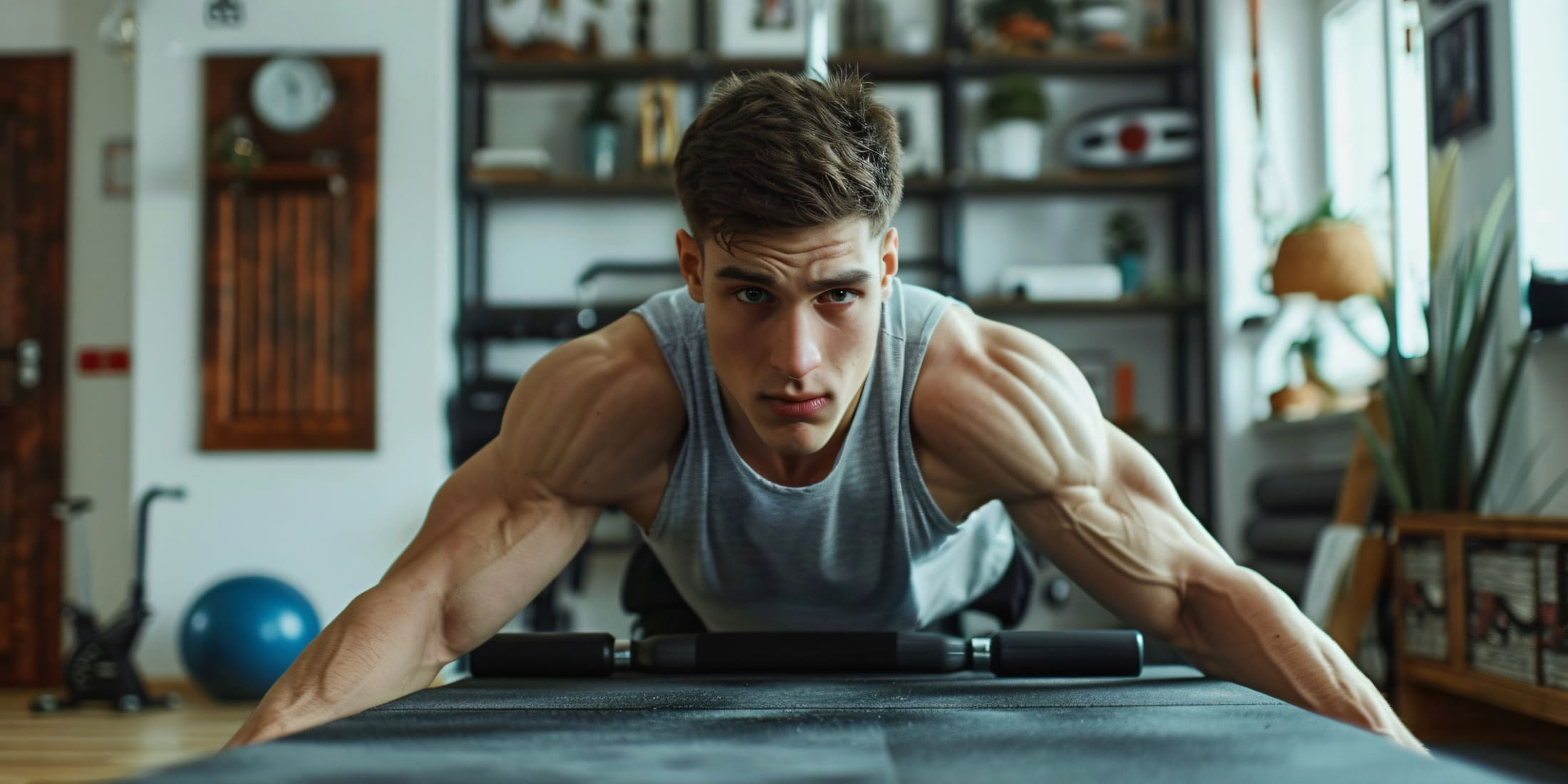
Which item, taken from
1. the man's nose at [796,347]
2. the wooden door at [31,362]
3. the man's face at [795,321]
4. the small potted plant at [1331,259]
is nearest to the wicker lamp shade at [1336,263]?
the small potted plant at [1331,259]

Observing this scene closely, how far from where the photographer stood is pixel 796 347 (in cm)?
124

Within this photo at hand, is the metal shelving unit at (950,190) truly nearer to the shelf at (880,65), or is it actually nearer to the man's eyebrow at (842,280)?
the shelf at (880,65)

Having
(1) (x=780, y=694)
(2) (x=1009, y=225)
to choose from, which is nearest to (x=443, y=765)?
(1) (x=780, y=694)

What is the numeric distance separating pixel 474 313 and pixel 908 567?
2.95 m

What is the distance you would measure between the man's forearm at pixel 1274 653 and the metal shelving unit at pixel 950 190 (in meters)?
2.82

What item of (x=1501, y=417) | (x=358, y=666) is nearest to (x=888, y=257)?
(x=358, y=666)

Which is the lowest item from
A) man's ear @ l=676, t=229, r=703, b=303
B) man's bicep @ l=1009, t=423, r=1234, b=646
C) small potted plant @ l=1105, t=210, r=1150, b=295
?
man's bicep @ l=1009, t=423, r=1234, b=646

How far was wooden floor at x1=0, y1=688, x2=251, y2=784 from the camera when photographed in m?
2.64

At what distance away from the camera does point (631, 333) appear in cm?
153

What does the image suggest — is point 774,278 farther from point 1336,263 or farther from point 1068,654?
point 1336,263

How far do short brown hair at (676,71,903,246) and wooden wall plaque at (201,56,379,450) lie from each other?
2899 mm

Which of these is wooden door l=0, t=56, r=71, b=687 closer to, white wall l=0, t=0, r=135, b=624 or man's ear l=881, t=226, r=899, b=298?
white wall l=0, t=0, r=135, b=624

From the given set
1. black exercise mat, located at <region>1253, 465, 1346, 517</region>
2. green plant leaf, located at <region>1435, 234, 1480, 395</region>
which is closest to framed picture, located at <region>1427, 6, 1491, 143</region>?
green plant leaf, located at <region>1435, 234, 1480, 395</region>

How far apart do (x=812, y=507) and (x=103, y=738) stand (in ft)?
8.01
